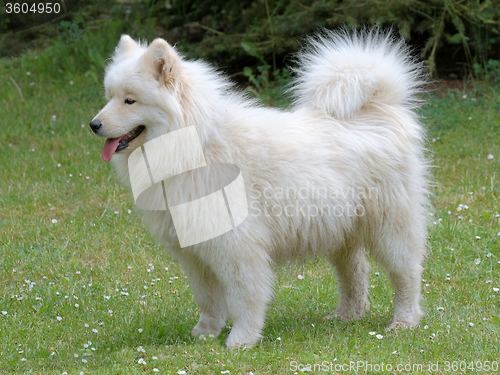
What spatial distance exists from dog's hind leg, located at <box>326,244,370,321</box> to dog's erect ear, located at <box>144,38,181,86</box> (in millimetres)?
1757

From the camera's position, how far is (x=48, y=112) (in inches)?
381

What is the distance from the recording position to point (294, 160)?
13.1 feet

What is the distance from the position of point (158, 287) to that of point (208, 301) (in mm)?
906

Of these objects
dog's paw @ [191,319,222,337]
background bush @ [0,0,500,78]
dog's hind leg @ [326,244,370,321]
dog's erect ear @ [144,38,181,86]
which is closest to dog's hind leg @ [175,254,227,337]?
dog's paw @ [191,319,222,337]

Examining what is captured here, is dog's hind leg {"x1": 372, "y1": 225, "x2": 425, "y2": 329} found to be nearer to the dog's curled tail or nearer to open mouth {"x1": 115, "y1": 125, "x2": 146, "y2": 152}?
the dog's curled tail

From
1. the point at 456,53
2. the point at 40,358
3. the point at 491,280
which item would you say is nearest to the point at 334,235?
the point at 491,280

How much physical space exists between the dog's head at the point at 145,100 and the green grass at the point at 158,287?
128 cm

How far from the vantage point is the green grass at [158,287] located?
383 cm

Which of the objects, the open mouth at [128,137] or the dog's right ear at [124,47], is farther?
the dog's right ear at [124,47]

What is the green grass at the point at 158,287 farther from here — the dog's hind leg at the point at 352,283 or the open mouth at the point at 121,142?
the open mouth at the point at 121,142

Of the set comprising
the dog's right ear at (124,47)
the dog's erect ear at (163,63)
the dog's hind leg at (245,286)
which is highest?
the dog's right ear at (124,47)

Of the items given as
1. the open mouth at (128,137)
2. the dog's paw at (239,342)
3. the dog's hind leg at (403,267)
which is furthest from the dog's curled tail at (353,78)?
the dog's paw at (239,342)

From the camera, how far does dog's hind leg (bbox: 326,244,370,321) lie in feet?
15.3

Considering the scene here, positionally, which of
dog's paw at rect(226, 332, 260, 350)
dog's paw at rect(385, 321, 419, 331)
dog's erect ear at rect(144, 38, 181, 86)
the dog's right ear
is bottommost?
dog's paw at rect(385, 321, 419, 331)
